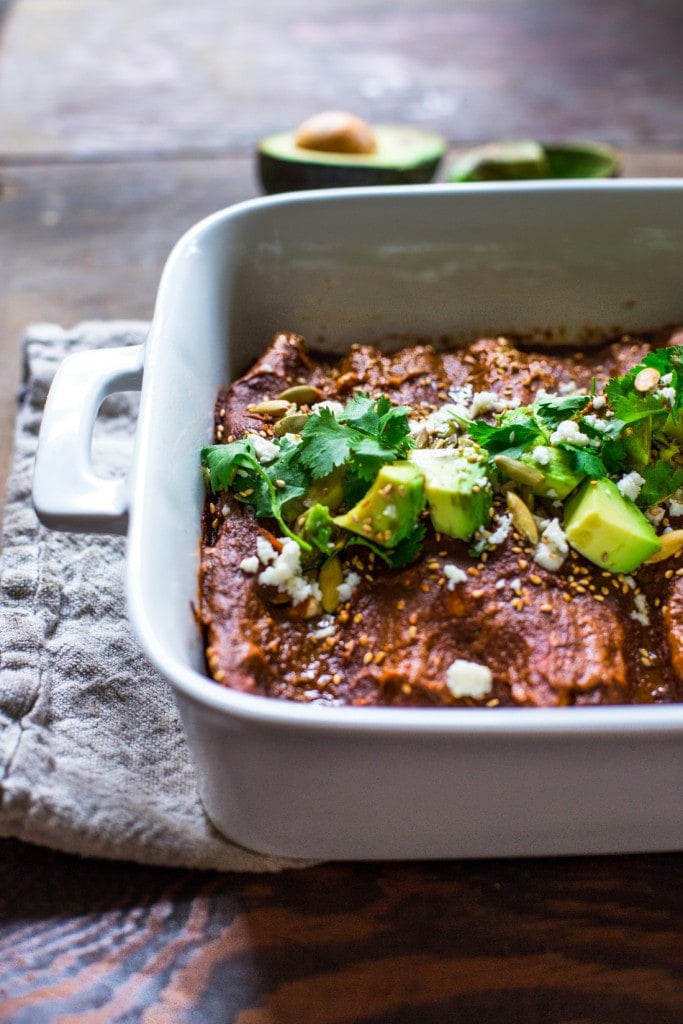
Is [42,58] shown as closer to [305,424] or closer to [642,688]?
[305,424]

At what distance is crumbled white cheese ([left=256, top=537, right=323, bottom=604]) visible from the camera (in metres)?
1.64

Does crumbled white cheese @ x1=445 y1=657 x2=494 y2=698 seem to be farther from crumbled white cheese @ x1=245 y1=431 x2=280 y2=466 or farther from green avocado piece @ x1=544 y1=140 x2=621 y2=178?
green avocado piece @ x1=544 y1=140 x2=621 y2=178

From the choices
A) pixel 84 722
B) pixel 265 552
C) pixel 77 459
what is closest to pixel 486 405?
pixel 265 552

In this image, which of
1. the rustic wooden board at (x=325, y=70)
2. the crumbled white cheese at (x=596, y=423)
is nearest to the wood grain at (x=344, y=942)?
the crumbled white cheese at (x=596, y=423)

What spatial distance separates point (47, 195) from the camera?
3014mm

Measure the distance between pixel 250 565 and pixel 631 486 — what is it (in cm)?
69

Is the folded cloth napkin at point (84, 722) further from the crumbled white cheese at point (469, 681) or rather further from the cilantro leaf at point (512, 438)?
the cilantro leaf at point (512, 438)

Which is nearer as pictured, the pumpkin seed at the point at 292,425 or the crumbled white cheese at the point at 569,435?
the crumbled white cheese at the point at 569,435

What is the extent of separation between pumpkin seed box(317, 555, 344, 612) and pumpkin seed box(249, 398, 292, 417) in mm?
386

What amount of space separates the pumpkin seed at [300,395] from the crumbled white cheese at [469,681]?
710 millimetres

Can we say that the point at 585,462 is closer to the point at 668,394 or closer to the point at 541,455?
the point at 541,455

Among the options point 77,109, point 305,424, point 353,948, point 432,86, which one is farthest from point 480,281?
point 77,109

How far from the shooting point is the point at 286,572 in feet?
5.38

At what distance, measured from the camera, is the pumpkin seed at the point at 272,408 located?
192 cm
